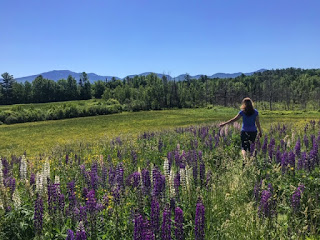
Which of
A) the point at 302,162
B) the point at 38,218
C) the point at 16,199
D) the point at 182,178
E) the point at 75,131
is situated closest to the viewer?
the point at 38,218

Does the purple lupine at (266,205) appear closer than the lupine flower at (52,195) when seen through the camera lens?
Yes

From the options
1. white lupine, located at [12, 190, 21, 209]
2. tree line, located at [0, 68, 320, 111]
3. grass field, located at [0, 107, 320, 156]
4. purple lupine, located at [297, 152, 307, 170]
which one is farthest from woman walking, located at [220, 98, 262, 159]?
tree line, located at [0, 68, 320, 111]

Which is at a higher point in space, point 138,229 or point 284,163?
point 138,229

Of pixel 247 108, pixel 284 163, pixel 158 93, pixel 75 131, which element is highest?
pixel 158 93

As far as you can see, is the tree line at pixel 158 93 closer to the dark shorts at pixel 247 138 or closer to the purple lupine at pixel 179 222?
the dark shorts at pixel 247 138

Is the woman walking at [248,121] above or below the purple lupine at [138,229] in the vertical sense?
above

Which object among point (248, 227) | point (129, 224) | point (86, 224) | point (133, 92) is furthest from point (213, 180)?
point (133, 92)

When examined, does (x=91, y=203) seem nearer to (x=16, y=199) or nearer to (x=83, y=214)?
(x=83, y=214)

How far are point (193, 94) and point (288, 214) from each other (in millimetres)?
99697

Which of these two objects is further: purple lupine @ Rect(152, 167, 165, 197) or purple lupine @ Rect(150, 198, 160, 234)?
purple lupine @ Rect(152, 167, 165, 197)

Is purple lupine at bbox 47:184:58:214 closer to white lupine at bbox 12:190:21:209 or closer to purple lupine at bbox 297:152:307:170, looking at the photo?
white lupine at bbox 12:190:21:209

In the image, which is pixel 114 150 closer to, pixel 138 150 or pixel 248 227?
pixel 138 150

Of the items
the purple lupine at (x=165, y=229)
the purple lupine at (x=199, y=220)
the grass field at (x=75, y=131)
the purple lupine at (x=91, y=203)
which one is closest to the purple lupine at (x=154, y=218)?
the purple lupine at (x=165, y=229)

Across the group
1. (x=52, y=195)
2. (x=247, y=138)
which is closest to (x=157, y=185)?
(x=52, y=195)
